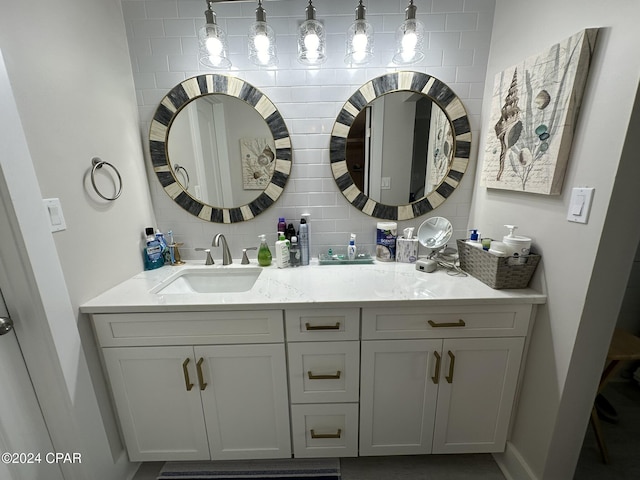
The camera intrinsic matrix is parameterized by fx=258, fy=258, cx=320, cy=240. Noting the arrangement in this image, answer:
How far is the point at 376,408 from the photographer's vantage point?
Result: 118cm

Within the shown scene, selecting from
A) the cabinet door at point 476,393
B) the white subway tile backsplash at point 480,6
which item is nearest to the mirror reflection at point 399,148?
the white subway tile backsplash at point 480,6

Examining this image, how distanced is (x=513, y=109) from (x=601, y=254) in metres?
0.70

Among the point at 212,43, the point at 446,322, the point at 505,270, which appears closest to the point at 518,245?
the point at 505,270

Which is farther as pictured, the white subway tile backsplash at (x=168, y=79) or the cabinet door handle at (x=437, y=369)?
the white subway tile backsplash at (x=168, y=79)

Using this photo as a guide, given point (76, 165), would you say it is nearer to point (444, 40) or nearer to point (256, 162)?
point (256, 162)

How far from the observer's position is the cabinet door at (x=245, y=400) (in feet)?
3.62

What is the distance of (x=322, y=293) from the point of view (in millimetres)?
1111

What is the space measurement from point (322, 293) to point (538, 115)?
1109 millimetres

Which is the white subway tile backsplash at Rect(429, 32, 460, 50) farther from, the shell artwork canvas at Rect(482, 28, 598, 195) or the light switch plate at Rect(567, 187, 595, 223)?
the light switch plate at Rect(567, 187, 595, 223)

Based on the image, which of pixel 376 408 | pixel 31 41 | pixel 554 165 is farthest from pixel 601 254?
pixel 31 41

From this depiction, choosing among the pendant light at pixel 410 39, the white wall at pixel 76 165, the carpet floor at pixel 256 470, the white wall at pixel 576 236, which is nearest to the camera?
the white wall at pixel 576 236

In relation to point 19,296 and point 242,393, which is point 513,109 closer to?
point 242,393

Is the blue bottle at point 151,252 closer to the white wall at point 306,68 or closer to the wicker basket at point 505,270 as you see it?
the white wall at point 306,68

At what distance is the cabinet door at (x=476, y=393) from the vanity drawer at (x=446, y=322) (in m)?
0.05
